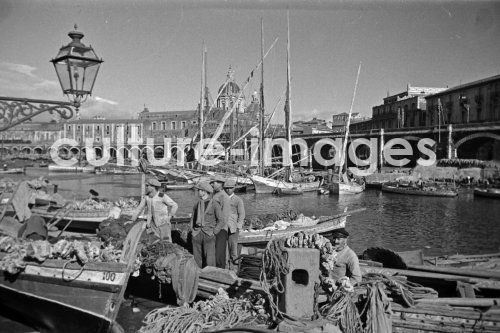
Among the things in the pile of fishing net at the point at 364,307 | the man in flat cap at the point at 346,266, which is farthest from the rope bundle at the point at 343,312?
the man in flat cap at the point at 346,266

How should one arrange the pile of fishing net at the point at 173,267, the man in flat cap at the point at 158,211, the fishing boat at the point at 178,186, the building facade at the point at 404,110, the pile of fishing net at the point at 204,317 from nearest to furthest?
the pile of fishing net at the point at 204,317
the pile of fishing net at the point at 173,267
the man in flat cap at the point at 158,211
the fishing boat at the point at 178,186
the building facade at the point at 404,110

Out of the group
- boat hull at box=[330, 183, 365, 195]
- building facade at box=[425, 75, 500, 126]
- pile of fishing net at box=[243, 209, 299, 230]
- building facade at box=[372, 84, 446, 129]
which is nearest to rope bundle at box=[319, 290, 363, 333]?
pile of fishing net at box=[243, 209, 299, 230]

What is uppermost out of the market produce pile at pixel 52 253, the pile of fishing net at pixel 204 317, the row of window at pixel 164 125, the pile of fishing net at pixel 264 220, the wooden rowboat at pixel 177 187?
the row of window at pixel 164 125

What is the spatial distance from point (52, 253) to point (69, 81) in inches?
125

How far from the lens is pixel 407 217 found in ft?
99.9

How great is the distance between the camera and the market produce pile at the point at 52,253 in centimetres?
700

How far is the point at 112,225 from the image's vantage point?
1009cm

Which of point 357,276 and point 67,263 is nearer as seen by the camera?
point 357,276

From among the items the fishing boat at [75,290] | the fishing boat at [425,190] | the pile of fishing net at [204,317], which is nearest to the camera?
the pile of fishing net at [204,317]

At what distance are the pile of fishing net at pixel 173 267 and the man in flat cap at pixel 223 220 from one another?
3.35 feet

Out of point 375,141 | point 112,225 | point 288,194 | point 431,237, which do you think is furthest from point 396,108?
point 112,225

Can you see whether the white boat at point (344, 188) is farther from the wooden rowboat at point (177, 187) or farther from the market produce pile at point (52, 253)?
the market produce pile at point (52, 253)

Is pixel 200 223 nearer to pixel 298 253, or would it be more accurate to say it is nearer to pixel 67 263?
pixel 67 263

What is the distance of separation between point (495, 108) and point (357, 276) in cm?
6446
